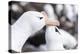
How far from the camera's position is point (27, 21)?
2104 mm

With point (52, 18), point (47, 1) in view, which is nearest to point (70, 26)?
point (52, 18)

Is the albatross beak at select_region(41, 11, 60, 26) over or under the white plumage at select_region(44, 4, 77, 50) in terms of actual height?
over

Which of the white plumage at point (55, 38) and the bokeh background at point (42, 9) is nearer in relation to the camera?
the bokeh background at point (42, 9)

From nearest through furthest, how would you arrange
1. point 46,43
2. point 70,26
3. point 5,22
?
point 5,22
point 46,43
point 70,26

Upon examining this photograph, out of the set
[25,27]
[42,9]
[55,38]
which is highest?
[42,9]

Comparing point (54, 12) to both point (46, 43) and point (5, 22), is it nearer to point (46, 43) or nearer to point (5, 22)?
point (46, 43)

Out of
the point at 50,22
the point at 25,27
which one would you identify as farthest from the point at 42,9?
the point at 25,27

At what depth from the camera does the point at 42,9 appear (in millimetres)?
2172

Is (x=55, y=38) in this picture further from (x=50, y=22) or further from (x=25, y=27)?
(x=25, y=27)

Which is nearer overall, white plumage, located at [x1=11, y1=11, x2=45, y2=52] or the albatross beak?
white plumage, located at [x1=11, y1=11, x2=45, y2=52]

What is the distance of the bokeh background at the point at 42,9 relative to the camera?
80.6 inches

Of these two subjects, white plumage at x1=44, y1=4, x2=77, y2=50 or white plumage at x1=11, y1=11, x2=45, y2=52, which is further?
white plumage at x1=44, y1=4, x2=77, y2=50

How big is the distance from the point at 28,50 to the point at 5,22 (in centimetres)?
45

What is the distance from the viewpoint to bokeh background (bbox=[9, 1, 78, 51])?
2.05 m
